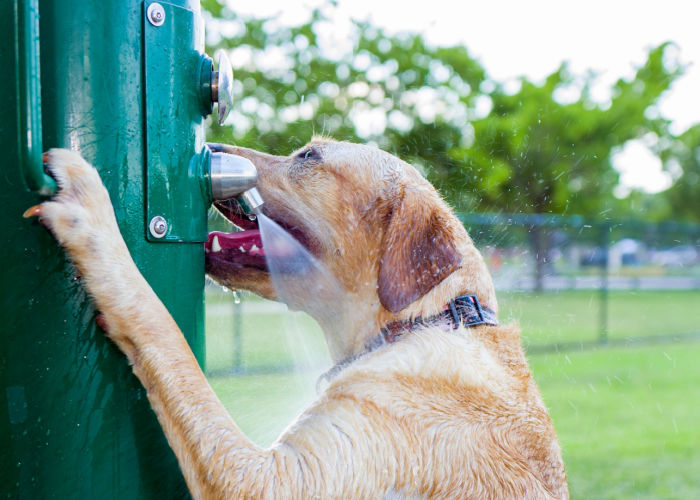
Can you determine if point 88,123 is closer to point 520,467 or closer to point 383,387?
point 383,387

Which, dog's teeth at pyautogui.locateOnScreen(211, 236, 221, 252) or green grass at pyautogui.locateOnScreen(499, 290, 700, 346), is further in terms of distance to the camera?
green grass at pyautogui.locateOnScreen(499, 290, 700, 346)

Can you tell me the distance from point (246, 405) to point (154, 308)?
295 cm

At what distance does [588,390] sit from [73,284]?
8.35 metres

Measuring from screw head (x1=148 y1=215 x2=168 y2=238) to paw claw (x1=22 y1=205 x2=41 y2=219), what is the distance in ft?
0.82

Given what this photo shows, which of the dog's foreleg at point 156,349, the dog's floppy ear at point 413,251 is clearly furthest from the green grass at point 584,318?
the dog's foreleg at point 156,349

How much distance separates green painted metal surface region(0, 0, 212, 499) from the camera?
142 cm

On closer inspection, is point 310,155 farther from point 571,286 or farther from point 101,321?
point 571,286

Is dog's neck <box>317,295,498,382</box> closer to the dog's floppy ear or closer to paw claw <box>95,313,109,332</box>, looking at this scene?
the dog's floppy ear

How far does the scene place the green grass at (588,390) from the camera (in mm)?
3861

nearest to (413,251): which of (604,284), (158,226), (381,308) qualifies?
(381,308)

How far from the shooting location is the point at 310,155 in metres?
2.76

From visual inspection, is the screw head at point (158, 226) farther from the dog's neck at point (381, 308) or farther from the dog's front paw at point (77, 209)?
the dog's neck at point (381, 308)

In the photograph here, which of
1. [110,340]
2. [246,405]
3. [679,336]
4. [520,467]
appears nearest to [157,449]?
[110,340]

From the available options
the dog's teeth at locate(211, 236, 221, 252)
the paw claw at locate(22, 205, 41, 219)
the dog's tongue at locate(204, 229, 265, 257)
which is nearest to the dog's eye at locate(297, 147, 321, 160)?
the dog's tongue at locate(204, 229, 265, 257)
